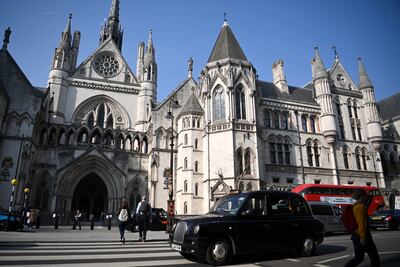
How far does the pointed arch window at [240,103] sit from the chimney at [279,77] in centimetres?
992

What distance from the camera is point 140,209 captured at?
11.2m

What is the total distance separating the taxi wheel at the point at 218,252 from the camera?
19.6ft

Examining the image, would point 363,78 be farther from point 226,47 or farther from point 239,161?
point 239,161

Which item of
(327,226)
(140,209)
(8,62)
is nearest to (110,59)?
(8,62)

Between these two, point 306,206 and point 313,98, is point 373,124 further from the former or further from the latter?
point 306,206

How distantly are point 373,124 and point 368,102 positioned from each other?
121 inches

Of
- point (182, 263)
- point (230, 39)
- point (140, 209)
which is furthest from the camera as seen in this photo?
point (230, 39)

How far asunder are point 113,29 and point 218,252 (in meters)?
50.9

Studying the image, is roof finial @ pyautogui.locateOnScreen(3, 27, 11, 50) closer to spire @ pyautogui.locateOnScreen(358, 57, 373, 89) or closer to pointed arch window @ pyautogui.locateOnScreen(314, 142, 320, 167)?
pointed arch window @ pyautogui.locateOnScreen(314, 142, 320, 167)

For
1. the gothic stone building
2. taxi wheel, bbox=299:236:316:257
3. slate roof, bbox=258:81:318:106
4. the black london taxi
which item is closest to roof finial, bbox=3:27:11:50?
the gothic stone building

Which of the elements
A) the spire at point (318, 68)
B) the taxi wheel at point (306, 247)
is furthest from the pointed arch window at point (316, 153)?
the taxi wheel at point (306, 247)

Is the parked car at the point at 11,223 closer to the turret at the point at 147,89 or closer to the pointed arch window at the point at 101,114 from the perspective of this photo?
the turret at the point at 147,89

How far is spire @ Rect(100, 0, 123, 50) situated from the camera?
49.1 m

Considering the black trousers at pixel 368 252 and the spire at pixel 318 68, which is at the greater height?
the spire at pixel 318 68
